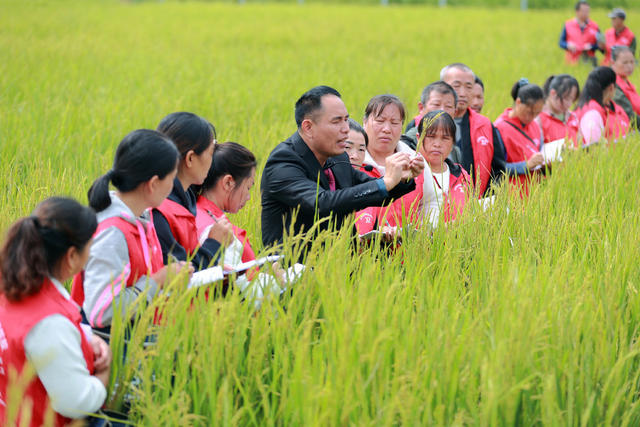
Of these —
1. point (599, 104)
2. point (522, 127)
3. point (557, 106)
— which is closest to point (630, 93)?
point (599, 104)

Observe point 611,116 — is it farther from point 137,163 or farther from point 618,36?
point 618,36

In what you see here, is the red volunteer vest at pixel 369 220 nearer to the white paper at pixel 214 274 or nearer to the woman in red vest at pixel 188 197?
the woman in red vest at pixel 188 197

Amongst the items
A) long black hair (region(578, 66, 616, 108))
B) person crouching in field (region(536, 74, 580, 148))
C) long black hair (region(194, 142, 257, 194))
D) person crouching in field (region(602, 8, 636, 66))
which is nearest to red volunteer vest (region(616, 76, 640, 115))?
long black hair (region(578, 66, 616, 108))

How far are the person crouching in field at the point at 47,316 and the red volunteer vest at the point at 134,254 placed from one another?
0.87 feet

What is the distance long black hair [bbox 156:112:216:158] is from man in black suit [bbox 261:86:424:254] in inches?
19.6

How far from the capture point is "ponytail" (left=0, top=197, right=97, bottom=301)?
1.59 metres

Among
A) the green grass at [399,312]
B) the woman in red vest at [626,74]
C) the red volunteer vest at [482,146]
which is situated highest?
the woman in red vest at [626,74]

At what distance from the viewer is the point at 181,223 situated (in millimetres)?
2320

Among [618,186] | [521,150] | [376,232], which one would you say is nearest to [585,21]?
[521,150]

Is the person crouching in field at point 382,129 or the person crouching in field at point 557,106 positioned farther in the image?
the person crouching in field at point 557,106

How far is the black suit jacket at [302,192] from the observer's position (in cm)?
270

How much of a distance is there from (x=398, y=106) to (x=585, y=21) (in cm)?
874

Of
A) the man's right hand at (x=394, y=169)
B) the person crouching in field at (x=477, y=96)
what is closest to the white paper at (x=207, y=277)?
the man's right hand at (x=394, y=169)

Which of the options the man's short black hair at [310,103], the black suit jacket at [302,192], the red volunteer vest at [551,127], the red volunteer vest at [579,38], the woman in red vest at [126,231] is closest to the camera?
the woman in red vest at [126,231]
